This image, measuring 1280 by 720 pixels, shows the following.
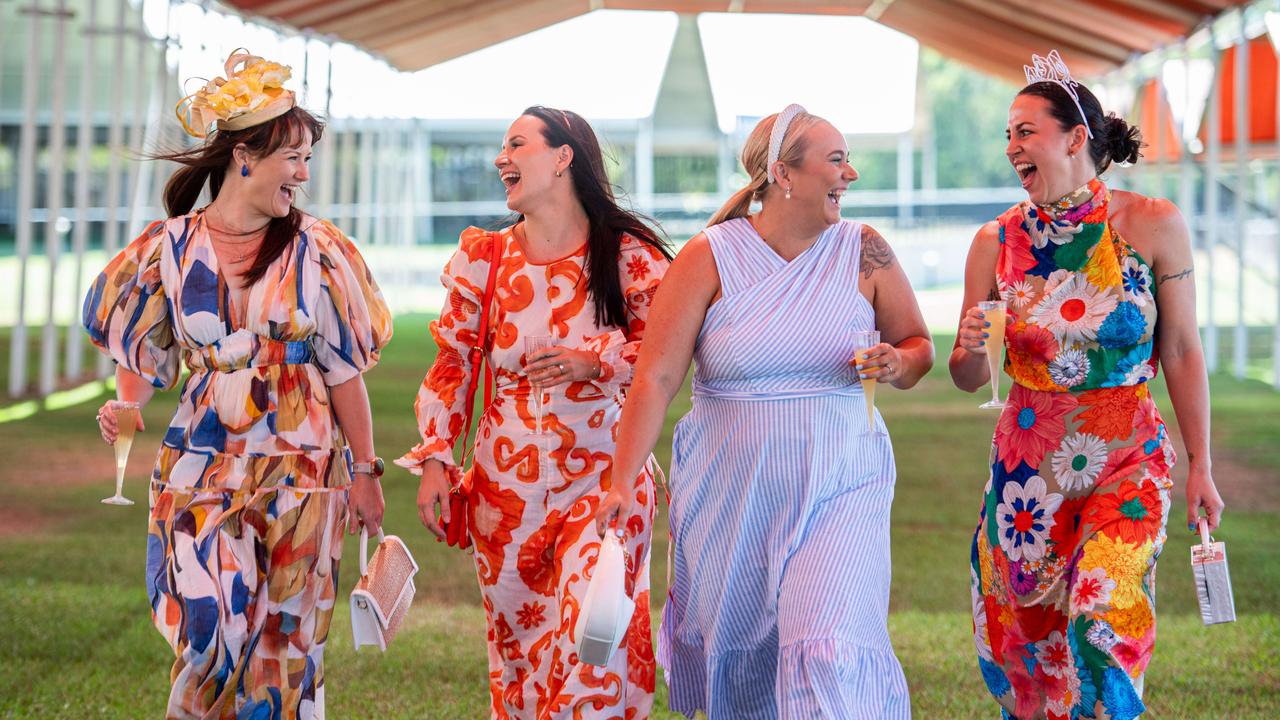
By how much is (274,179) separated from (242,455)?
0.73 m

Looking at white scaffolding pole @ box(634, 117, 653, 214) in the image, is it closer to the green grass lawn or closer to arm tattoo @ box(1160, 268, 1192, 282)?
the green grass lawn

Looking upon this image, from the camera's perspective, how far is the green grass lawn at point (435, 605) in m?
5.91

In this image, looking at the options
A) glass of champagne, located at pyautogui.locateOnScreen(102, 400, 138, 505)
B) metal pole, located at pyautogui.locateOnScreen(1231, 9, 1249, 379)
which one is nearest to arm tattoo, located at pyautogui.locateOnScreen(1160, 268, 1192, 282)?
glass of champagne, located at pyautogui.locateOnScreen(102, 400, 138, 505)

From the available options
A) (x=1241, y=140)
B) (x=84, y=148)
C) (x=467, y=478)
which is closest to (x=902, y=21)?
(x=1241, y=140)

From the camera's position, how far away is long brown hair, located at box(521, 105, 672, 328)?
4586 millimetres

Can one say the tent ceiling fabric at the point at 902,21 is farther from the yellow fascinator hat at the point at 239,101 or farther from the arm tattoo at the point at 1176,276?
the yellow fascinator hat at the point at 239,101

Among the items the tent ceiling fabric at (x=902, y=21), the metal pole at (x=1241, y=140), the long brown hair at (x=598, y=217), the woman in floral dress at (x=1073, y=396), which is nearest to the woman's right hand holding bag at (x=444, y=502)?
the long brown hair at (x=598, y=217)

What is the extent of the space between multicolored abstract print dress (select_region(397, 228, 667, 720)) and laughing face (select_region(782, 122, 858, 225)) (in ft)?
2.30

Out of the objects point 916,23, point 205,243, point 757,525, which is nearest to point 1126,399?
point 757,525

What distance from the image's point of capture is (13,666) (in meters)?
6.34

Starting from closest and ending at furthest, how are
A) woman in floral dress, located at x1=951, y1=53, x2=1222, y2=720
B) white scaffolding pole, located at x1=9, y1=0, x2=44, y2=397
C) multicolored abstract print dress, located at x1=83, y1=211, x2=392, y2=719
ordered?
multicolored abstract print dress, located at x1=83, y1=211, x2=392, y2=719, woman in floral dress, located at x1=951, y1=53, x2=1222, y2=720, white scaffolding pole, located at x1=9, y1=0, x2=44, y2=397

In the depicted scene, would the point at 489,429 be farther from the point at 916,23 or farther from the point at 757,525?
the point at 916,23

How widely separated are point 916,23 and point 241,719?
70.2 ft

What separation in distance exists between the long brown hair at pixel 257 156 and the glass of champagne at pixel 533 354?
0.75 meters
